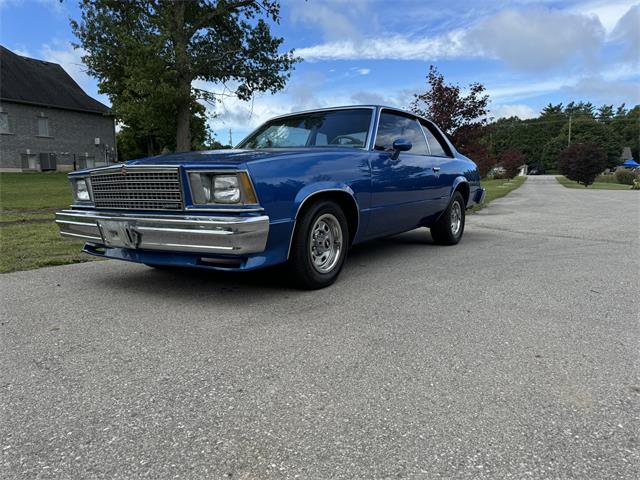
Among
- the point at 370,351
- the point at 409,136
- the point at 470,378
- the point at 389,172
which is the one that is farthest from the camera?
the point at 409,136

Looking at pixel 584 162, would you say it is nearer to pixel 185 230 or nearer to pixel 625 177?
pixel 625 177

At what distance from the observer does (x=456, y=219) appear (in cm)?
658

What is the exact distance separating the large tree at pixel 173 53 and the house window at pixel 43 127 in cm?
1654

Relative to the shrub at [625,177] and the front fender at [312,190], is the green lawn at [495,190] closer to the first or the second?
the front fender at [312,190]

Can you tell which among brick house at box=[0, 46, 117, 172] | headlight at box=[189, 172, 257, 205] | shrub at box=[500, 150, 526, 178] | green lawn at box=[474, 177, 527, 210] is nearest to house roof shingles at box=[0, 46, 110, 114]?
brick house at box=[0, 46, 117, 172]

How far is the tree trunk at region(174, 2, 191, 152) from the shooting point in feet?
47.8

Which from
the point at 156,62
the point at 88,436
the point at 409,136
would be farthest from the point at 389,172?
the point at 156,62

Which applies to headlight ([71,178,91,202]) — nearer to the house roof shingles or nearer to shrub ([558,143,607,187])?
the house roof shingles

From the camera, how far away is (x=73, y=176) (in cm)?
423

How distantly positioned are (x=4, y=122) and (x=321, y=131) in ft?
102

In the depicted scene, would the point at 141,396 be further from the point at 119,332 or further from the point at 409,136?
the point at 409,136

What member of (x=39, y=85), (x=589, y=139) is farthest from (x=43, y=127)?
(x=589, y=139)

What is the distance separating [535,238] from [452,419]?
575cm

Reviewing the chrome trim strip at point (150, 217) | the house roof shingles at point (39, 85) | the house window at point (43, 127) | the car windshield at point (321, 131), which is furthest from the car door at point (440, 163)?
the house window at point (43, 127)
